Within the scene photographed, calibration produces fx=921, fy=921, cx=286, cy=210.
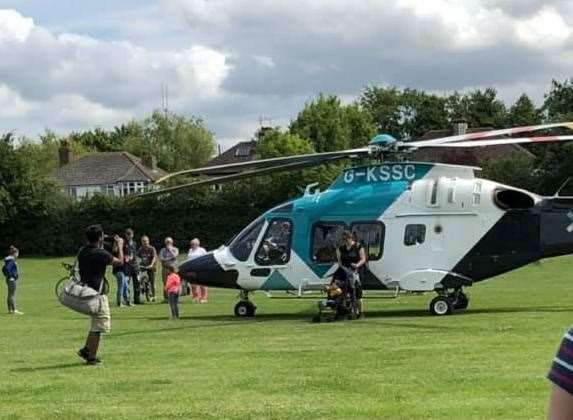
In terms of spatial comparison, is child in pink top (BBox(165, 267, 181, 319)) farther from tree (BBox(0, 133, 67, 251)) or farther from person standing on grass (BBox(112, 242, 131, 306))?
tree (BBox(0, 133, 67, 251))

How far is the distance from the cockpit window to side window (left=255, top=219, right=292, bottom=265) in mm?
201

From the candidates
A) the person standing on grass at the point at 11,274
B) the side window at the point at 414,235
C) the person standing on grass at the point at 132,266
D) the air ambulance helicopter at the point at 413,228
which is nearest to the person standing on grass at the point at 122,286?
the person standing on grass at the point at 132,266

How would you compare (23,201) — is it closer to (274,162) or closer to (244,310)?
(244,310)

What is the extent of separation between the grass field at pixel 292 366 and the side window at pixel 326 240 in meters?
1.37

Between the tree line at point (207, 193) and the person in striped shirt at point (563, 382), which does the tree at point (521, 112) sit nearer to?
the tree line at point (207, 193)

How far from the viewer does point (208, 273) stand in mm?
19344

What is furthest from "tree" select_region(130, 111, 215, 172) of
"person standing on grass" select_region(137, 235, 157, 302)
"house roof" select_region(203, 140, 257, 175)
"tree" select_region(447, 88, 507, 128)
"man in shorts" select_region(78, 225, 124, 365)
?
"man in shorts" select_region(78, 225, 124, 365)

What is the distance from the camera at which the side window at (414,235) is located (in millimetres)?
17766

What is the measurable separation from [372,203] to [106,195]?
40.0m

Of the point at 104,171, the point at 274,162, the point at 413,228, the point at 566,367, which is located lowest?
the point at 566,367

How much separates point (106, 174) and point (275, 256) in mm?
81903

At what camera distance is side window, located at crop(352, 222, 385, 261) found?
18031 millimetres

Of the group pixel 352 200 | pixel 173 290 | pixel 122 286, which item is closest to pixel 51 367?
pixel 173 290

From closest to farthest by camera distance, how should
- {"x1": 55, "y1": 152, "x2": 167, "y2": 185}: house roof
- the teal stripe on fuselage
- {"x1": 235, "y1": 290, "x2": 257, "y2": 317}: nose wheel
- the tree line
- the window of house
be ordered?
the teal stripe on fuselage < {"x1": 235, "y1": 290, "x2": 257, "y2": 317}: nose wheel < the tree line < {"x1": 55, "y1": 152, "x2": 167, "y2": 185}: house roof < the window of house
